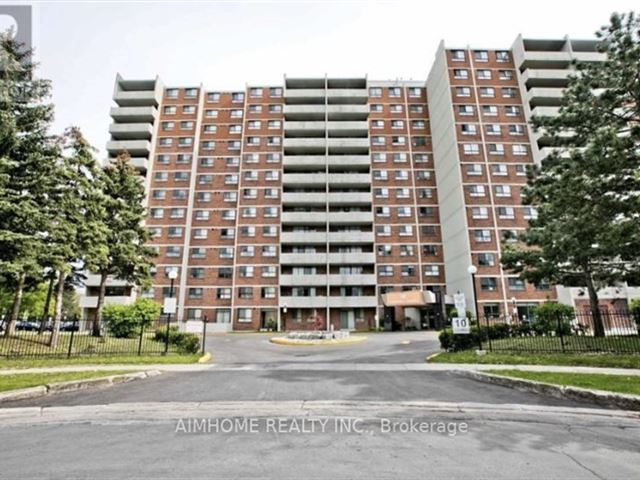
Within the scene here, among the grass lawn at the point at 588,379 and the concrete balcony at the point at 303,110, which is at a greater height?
the concrete balcony at the point at 303,110

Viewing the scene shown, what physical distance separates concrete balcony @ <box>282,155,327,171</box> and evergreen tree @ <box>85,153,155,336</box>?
79.0 ft

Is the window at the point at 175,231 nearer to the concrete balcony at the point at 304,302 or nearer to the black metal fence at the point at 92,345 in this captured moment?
the concrete balcony at the point at 304,302

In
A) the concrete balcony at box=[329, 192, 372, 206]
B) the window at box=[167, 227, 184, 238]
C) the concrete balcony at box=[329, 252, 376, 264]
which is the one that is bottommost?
the concrete balcony at box=[329, 252, 376, 264]

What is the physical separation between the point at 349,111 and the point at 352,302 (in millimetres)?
28256

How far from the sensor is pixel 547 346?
16594mm

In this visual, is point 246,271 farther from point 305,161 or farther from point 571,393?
point 571,393

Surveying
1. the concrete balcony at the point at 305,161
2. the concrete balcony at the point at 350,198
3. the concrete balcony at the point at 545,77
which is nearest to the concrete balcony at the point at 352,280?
the concrete balcony at the point at 350,198

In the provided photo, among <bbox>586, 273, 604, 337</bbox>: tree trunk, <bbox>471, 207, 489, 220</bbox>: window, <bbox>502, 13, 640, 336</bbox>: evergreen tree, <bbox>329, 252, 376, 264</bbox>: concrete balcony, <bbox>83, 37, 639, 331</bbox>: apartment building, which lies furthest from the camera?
<bbox>329, 252, 376, 264</bbox>: concrete balcony

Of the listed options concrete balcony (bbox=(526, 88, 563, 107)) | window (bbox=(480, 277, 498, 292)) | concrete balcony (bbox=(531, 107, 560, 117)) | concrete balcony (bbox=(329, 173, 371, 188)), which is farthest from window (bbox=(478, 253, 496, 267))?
Result: concrete balcony (bbox=(526, 88, 563, 107))

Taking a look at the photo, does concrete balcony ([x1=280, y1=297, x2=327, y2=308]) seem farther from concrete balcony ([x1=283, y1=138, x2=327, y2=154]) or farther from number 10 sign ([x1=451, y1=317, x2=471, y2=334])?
number 10 sign ([x1=451, y1=317, x2=471, y2=334])

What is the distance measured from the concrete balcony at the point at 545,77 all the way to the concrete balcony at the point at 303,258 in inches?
1416

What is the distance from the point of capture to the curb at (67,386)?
858 cm

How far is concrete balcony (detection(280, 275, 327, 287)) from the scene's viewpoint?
145 ft

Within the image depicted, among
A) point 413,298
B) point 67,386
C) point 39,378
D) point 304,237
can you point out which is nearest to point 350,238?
point 304,237
